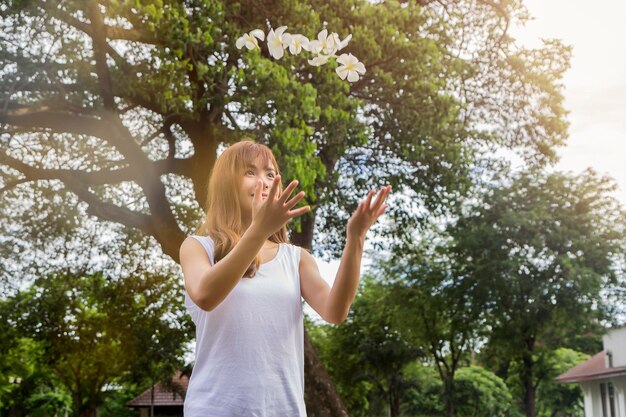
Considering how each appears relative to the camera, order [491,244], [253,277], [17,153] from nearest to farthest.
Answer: [253,277], [17,153], [491,244]

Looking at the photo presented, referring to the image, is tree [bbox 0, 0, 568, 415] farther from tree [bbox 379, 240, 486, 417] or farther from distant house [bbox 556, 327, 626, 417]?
distant house [bbox 556, 327, 626, 417]

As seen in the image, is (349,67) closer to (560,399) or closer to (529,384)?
(529,384)

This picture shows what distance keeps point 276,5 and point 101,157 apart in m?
5.93

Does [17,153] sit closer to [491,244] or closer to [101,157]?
[101,157]

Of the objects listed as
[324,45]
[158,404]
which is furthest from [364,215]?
[158,404]

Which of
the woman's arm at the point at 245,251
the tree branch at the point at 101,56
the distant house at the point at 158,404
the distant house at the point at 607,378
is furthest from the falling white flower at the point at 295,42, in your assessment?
the distant house at the point at 158,404

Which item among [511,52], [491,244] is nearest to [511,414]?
[491,244]

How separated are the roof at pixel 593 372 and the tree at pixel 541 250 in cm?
920

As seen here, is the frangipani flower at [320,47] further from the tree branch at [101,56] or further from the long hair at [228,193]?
the tree branch at [101,56]

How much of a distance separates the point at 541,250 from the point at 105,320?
635 inches

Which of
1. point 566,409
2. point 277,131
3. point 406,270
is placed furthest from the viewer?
point 566,409

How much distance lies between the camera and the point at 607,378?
43.2 meters

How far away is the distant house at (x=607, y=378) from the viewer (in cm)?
4028

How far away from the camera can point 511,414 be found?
6456cm
